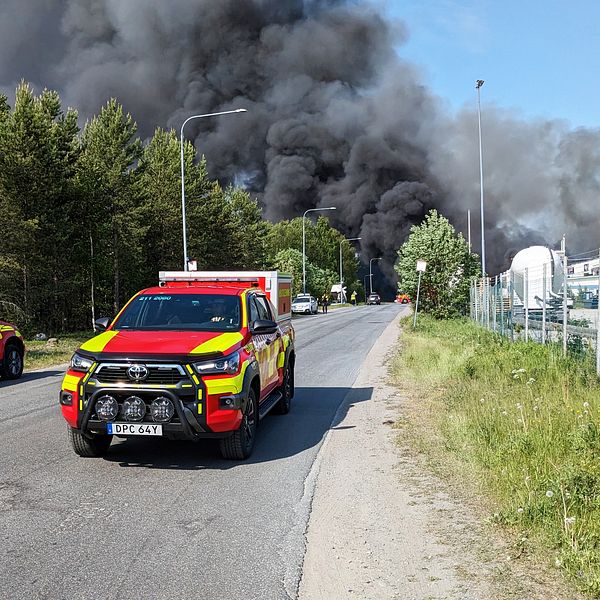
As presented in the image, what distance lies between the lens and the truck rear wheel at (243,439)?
268 inches

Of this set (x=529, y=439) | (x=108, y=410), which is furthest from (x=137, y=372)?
(x=529, y=439)

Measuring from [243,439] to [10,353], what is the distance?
8853 mm

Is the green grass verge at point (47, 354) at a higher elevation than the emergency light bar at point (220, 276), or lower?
lower

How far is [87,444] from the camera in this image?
696 cm

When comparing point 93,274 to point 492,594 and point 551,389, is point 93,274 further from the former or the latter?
point 492,594

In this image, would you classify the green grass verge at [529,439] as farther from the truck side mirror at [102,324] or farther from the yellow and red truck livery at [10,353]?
the yellow and red truck livery at [10,353]

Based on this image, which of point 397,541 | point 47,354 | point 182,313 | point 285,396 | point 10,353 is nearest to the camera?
point 397,541

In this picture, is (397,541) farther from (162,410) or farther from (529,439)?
(162,410)

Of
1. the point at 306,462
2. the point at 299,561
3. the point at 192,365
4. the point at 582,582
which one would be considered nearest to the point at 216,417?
the point at 192,365

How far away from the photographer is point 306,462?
6.98 metres

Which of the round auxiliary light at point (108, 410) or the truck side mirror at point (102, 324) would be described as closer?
the round auxiliary light at point (108, 410)

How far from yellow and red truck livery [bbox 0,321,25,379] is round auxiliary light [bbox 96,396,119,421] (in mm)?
8242

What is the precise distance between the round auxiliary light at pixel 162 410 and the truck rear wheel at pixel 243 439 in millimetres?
723

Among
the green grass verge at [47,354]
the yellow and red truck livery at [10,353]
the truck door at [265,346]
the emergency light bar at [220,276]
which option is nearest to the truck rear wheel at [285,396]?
the truck door at [265,346]
